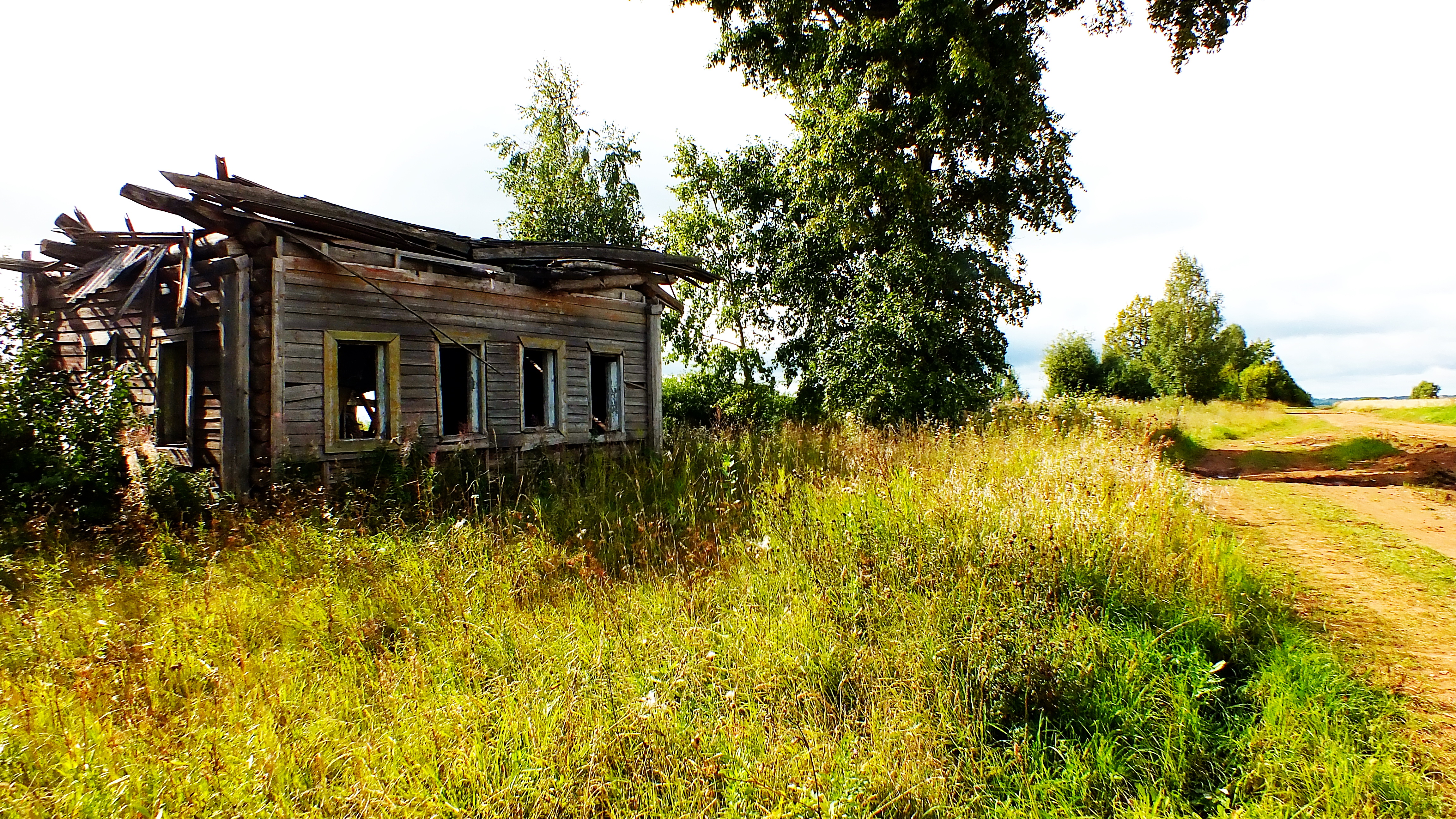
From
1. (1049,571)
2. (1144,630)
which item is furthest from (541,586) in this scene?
(1144,630)

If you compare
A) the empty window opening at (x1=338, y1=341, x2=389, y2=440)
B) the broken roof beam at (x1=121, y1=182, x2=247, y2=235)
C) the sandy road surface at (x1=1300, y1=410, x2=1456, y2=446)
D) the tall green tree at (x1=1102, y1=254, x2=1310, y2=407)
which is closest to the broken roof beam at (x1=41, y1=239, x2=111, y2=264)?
the empty window opening at (x1=338, y1=341, x2=389, y2=440)

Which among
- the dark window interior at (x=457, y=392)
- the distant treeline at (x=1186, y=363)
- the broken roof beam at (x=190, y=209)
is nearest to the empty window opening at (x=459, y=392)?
the dark window interior at (x=457, y=392)

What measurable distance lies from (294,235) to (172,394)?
3.52 meters

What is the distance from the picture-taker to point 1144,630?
3836mm

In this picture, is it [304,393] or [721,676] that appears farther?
[304,393]

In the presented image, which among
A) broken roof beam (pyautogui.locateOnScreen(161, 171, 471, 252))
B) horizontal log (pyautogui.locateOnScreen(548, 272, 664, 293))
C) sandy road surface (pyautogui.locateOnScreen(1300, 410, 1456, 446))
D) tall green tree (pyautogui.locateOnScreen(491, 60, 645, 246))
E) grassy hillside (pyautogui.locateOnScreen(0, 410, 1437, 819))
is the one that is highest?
tall green tree (pyautogui.locateOnScreen(491, 60, 645, 246))

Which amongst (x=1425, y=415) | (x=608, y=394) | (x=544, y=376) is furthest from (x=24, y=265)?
(x=1425, y=415)

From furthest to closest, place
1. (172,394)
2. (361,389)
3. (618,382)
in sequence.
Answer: (361,389)
(618,382)
(172,394)

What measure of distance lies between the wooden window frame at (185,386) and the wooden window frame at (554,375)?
4121 mm

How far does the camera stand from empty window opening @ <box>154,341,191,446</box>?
9375 millimetres

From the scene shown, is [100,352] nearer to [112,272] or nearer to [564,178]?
[112,272]

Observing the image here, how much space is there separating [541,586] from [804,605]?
2.00 m

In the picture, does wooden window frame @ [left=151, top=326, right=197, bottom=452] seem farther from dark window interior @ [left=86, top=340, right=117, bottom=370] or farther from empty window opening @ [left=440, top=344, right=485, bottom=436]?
empty window opening @ [left=440, top=344, right=485, bottom=436]

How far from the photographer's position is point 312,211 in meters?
8.06
